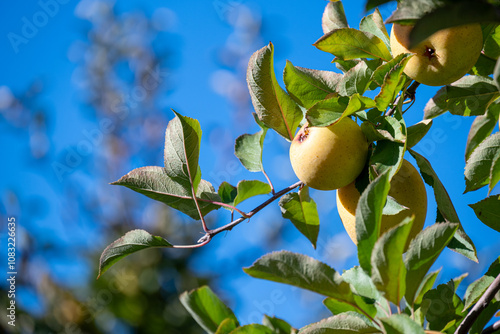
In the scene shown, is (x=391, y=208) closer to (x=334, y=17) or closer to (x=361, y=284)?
(x=361, y=284)

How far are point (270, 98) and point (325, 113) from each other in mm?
137

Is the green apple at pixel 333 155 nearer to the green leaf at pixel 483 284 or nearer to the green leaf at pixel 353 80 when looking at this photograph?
the green leaf at pixel 353 80

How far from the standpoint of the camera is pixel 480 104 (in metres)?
0.98

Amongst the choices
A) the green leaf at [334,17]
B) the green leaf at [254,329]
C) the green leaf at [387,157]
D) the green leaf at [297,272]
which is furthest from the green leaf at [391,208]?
the green leaf at [334,17]

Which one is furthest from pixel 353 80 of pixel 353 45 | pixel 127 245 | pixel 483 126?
pixel 127 245

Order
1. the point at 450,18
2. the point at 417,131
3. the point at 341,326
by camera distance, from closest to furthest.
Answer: the point at 450,18 → the point at 341,326 → the point at 417,131

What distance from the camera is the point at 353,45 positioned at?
0.90m

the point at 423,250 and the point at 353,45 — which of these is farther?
the point at 353,45

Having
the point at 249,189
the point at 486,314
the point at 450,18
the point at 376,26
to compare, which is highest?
the point at 376,26

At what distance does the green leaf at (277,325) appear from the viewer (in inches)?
26.9

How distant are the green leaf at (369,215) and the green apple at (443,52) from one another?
281 millimetres

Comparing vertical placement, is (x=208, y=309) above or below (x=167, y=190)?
below

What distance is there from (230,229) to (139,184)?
0.21 metres

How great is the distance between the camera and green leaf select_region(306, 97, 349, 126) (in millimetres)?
801
